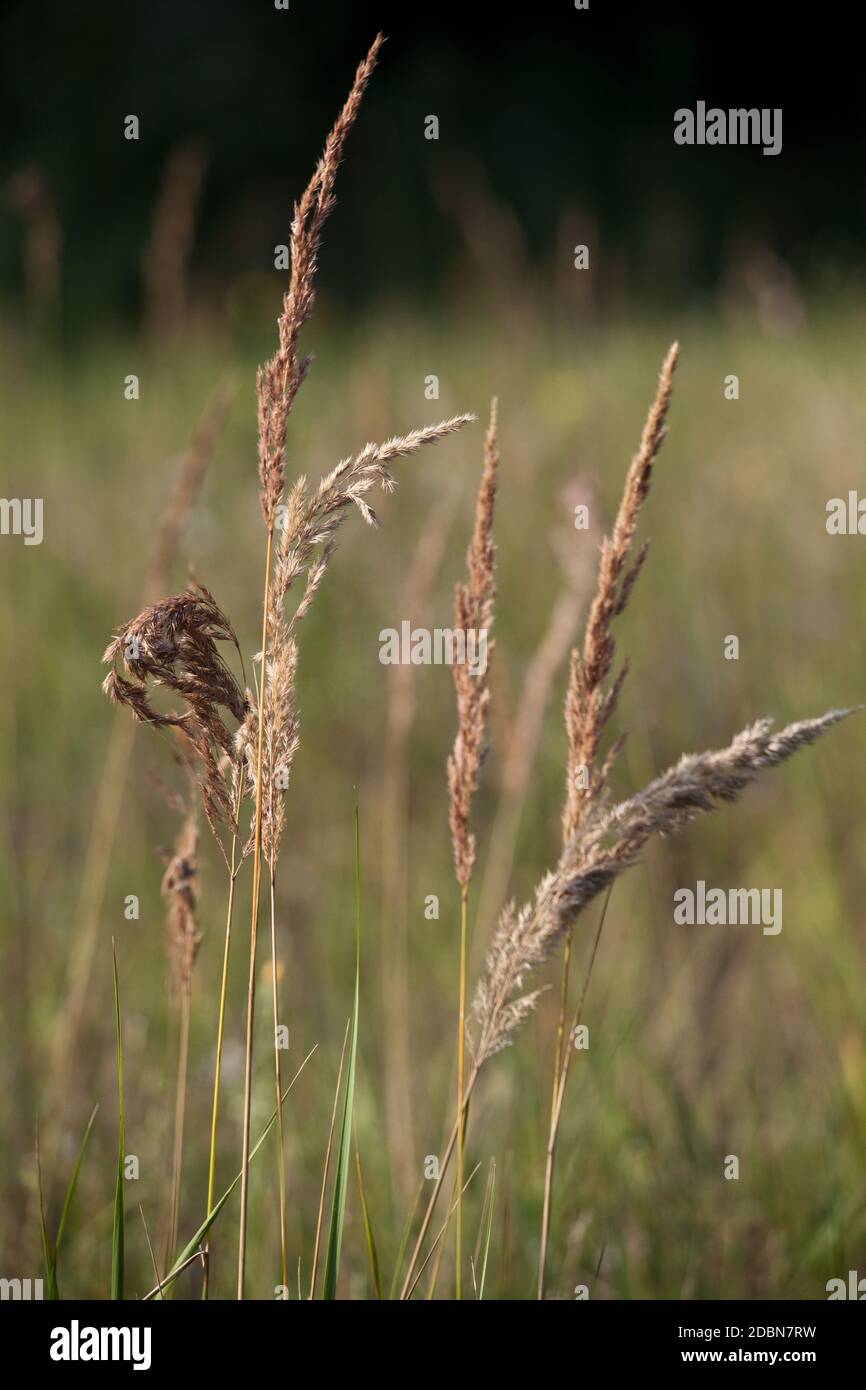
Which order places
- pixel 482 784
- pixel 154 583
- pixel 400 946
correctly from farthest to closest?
1. pixel 482 784
2. pixel 400 946
3. pixel 154 583

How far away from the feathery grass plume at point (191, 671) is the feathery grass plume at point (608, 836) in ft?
0.68

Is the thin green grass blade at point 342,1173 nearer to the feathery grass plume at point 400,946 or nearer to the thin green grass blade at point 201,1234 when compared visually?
the thin green grass blade at point 201,1234

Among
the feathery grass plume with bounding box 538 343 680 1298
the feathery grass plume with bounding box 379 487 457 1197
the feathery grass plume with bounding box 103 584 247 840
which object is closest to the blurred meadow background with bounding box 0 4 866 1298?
the feathery grass plume with bounding box 379 487 457 1197

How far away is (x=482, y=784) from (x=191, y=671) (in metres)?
1.78

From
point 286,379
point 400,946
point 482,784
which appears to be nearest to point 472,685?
point 286,379

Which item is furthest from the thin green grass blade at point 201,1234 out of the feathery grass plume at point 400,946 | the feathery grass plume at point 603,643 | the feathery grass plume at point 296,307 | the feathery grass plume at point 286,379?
the feathery grass plume at point 400,946

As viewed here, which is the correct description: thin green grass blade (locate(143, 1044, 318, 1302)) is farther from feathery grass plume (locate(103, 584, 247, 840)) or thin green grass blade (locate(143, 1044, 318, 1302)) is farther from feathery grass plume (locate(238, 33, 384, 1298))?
feathery grass plume (locate(103, 584, 247, 840))

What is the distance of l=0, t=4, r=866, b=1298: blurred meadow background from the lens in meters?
1.57

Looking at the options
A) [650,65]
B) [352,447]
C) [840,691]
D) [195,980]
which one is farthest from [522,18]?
[195,980]

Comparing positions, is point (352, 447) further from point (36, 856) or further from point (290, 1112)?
point (290, 1112)

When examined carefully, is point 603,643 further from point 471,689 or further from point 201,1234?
point 201,1234

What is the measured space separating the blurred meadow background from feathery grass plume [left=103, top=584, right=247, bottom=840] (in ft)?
0.69

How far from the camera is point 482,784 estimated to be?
8.58 feet

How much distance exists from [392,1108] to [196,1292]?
339 millimetres
